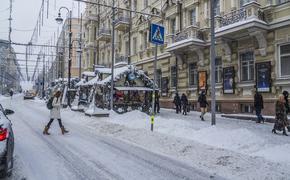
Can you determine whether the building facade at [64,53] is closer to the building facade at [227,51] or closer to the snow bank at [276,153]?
the building facade at [227,51]

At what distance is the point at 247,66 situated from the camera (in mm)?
19234

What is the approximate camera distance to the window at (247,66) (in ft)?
61.9

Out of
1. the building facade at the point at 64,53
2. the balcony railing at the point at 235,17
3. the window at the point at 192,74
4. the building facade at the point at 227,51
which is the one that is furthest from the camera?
the building facade at the point at 64,53

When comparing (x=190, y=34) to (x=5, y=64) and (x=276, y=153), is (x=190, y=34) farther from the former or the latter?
(x=5, y=64)

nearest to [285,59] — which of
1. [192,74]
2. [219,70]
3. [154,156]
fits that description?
[219,70]

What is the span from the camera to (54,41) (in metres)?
49.3

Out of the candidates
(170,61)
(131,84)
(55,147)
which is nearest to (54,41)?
(170,61)

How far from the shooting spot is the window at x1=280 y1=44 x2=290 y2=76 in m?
16.7

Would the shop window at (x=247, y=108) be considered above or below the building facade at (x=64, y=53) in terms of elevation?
below

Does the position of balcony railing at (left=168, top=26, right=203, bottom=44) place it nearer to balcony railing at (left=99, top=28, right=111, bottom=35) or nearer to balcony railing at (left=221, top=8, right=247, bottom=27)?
balcony railing at (left=221, top=8, right=247, bottom=27)

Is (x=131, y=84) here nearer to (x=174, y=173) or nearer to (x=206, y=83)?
(x=206, y=83)

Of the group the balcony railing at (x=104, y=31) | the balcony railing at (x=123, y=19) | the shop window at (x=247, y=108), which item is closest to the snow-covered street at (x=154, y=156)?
the shop window at (x=247, y=108)

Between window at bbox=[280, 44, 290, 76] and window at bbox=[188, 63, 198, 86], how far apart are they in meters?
7.82

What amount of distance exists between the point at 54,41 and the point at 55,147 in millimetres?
43301
